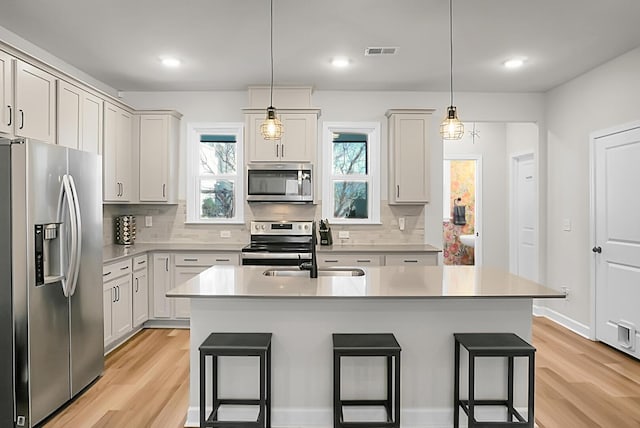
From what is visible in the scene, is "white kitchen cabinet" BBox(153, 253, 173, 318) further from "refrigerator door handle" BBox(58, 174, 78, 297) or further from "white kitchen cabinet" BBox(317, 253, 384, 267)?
"refrigerator door handle" BBox(58, 174, 78, 297)

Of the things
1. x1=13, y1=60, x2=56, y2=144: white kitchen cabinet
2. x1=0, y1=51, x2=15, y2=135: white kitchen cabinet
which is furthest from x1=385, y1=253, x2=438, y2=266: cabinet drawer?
x1=0, y1=51, x2=15, y2=135: white kitchen cabinet

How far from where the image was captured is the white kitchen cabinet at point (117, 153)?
Result: 455 cm

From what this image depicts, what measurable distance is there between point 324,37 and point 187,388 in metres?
2.89

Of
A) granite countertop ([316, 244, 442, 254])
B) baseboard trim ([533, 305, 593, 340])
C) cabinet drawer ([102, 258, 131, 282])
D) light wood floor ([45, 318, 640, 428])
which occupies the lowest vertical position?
light wood floor ([45, 318, 640, 428])

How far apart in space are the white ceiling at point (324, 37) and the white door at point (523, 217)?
5.10 feet

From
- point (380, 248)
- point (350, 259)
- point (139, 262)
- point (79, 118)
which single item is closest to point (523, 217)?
point (380, 248)

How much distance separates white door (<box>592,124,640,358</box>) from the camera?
4.05m

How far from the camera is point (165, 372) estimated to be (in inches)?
145

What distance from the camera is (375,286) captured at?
2730 millimetres

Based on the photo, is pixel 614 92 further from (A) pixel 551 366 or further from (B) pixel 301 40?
(B) pixel 301 40

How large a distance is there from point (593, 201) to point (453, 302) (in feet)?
8.91

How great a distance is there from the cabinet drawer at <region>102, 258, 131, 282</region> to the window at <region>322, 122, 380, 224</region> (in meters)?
2.20

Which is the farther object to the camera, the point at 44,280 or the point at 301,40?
the point at 301,40

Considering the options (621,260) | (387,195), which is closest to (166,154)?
(387,195)
